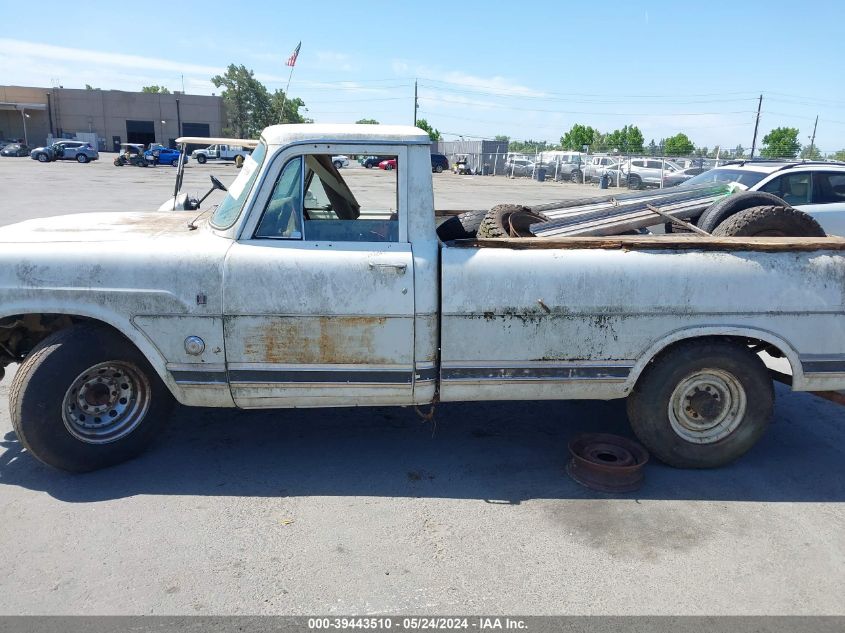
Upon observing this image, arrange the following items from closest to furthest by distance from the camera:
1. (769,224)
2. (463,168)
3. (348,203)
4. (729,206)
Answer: (769,224), (348,203), (729,206), (463,168)

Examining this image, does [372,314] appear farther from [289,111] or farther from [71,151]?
[71,151]

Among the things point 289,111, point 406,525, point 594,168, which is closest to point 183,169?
point 406,525

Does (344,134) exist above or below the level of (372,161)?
above

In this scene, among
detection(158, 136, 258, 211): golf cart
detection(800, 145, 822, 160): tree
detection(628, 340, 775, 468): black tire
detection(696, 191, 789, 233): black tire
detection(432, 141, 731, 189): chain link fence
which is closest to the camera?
detection(628, 340, 775, 468): black tire

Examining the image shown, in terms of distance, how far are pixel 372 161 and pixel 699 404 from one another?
249 centimetres

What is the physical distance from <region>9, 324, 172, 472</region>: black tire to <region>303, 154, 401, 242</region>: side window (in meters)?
1.32

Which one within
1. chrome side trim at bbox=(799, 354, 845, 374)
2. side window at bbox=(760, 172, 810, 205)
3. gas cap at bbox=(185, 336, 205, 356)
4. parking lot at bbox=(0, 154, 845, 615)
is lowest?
parking lot at bbox=(0, 154, 845, 615)

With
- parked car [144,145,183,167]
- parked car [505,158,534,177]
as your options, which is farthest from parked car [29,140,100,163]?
parked car [505,158,534,177]

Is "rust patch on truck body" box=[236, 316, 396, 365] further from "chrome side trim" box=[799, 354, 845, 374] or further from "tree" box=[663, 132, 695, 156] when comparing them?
"tree" box=[663, 132, 695, 156]

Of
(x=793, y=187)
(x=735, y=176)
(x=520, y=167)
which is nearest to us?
(x=793, y=187)

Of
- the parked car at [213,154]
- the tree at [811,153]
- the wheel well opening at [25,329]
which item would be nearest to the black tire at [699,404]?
the wheel well opening at [25,329]

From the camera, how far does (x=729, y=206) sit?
488cm

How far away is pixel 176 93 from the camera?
69.8 meters

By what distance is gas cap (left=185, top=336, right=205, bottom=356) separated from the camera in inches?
142
